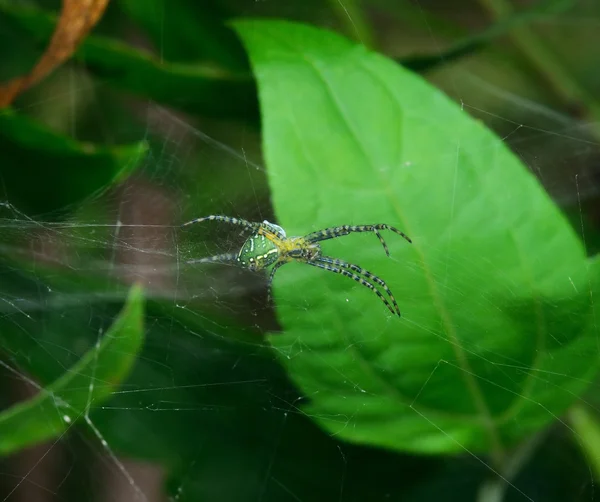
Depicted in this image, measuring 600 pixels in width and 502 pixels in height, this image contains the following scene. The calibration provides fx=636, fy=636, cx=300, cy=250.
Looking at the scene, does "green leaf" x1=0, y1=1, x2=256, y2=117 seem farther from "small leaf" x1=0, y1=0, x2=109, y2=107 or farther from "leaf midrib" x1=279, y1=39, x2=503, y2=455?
"leaf midrib" x1=279, y1=39, x2=503, y2=455

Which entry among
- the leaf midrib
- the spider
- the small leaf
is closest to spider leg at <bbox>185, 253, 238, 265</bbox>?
the spider

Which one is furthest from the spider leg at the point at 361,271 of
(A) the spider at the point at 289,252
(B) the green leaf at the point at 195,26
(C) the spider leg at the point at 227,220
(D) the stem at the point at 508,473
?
(B) the green leaf at the point at 195,26

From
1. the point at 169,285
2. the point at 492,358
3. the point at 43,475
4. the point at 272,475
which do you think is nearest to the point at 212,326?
the point at 169,285

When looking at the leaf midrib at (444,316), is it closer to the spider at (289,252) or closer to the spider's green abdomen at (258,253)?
the spider at (289,252)

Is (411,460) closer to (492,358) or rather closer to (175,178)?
(492,358)

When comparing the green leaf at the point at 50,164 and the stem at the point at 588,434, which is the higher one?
the green leaf at the point at 50,164

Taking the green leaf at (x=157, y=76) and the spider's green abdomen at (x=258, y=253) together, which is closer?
the spider's green abdomen at (x=258, y=253)
